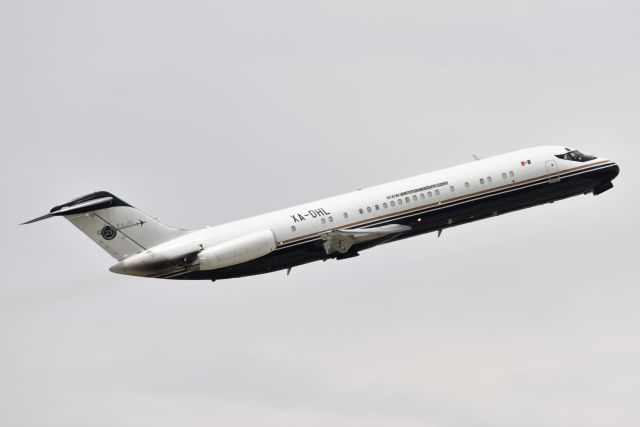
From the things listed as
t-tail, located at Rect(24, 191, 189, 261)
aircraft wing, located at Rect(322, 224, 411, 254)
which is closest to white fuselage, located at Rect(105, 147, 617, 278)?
aircraft wing, located at Rect(322, 224, 411, 254)

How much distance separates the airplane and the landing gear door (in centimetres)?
36

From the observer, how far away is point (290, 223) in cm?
10025

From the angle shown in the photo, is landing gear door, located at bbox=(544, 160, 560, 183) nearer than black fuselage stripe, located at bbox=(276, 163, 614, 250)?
No

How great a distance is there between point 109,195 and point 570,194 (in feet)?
80.9

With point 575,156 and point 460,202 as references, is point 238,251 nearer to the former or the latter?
point 460,202

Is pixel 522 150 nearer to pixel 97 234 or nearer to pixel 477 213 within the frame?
pixel 477 213

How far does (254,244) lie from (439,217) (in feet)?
32.8

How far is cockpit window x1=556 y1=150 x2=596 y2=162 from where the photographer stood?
105 m

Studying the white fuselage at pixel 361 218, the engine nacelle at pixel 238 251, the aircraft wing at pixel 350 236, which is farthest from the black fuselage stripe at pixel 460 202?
the engine nacelle at pixel 238 251

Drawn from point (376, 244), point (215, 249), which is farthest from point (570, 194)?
point (215, 249)

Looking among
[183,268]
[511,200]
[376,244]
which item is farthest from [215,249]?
[511,200]

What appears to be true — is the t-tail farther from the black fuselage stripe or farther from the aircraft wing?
the aircraft wing

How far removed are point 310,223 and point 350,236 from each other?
92.7 inches

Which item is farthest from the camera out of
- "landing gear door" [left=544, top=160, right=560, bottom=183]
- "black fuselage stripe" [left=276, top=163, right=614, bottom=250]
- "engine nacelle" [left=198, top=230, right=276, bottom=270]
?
"landing gear door" [left=544, top=160, right=560, bottom=183]
